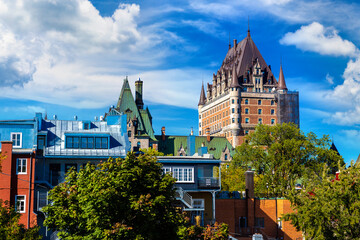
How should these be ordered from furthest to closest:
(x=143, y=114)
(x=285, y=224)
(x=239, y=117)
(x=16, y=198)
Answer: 1. (x=239, y=117)
2. (x=143, y=114)
3. (x=285, y=224)
4. (x=16, y=198)

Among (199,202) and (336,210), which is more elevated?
(336,210)

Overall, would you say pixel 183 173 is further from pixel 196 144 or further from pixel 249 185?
pixel 196 144

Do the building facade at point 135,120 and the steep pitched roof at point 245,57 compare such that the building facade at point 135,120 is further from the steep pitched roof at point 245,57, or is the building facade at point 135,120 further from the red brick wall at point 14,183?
the red brick wall at point 14,183

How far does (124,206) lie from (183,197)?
18097mm

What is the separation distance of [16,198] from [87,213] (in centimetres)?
1704

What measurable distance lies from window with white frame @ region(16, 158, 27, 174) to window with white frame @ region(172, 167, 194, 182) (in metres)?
13.8

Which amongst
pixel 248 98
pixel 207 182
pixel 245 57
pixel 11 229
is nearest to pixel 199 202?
pixel 207 182

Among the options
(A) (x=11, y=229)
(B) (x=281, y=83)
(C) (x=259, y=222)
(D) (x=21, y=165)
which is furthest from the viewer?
(B) (x=281, y=83)

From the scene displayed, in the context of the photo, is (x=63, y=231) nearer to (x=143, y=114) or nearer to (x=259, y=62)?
(x=143, y=114)

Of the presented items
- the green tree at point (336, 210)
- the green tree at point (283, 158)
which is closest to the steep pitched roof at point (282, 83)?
the green tree at point (283, 158)

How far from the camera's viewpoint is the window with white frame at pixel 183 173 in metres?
52.8

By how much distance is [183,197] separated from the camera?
163ft

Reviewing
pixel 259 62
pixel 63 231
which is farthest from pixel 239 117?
pixel 63 231

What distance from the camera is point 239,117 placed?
16462 centimetres
